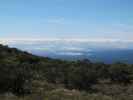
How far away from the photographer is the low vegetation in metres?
16.2

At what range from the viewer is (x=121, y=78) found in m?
32.9

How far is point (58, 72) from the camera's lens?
30.6m

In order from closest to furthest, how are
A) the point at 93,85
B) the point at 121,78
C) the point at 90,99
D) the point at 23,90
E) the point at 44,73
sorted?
the point at 90,99 → the point at 23,90 → the point at 93,85 → the point at 44,73 → the point at 121,78

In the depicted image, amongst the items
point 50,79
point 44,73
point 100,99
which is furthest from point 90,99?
point 44,73

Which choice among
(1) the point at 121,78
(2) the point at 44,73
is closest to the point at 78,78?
(2) the point at 44,73

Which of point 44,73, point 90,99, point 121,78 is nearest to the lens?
point 90,99

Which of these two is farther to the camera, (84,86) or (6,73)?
(84,86)

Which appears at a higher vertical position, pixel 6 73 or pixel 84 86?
pixel 6 73

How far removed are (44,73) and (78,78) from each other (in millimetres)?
4521

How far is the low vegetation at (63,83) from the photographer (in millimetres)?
16203

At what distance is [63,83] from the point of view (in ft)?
87.0

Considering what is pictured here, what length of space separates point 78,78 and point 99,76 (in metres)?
5.43

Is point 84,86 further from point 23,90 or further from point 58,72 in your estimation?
point 23,90

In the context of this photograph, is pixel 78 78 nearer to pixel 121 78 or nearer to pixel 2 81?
pixel 121 78
